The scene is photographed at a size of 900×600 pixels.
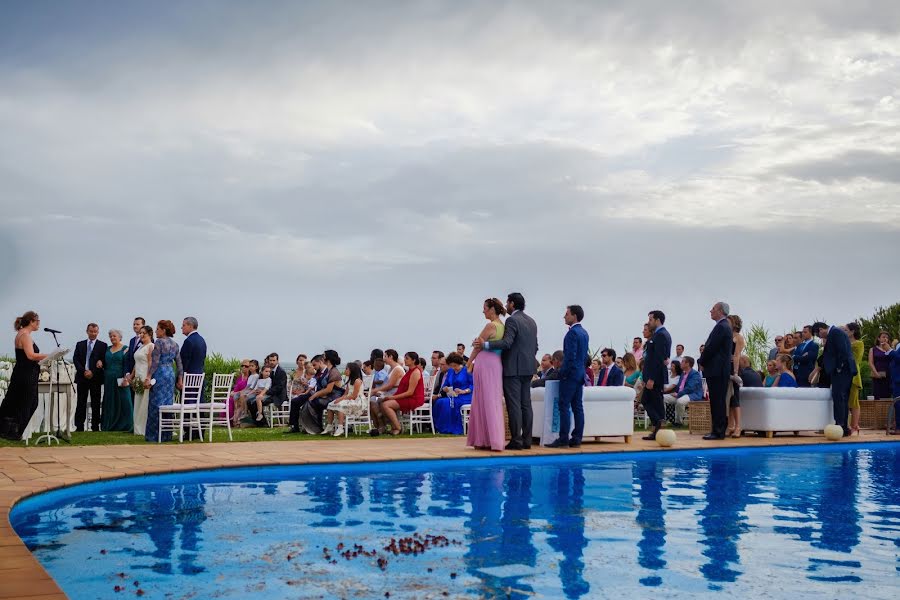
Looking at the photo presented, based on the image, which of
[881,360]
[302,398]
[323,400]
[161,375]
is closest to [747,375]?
[881,360]

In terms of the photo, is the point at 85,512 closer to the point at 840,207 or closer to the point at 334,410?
the point at 334,410

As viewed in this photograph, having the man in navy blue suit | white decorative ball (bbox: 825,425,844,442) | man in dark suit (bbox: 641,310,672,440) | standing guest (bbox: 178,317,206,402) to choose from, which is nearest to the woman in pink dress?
the man in navy blue suit

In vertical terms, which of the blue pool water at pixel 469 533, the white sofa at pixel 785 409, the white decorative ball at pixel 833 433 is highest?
the white sofa at pixel 785 409

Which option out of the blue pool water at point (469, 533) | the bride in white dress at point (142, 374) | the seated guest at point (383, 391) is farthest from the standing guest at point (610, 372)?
the bride in white dress at point (142, 374)

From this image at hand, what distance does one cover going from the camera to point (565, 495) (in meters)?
7.23

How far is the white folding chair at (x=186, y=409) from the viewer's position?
11.1 m

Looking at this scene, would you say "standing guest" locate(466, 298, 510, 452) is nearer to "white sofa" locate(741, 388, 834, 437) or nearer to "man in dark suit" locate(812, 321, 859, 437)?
"white sofa" locate(741, 388, 834, 437)

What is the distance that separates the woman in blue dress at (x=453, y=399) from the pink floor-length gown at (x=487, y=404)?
3124 millimetres

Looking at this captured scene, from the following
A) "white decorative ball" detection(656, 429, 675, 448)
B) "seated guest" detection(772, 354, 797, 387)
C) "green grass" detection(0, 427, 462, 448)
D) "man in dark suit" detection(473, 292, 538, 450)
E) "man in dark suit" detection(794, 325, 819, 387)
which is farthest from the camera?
"man in dark suit" detection(794, 325, 819, 387)

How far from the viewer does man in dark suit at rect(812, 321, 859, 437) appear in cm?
1252

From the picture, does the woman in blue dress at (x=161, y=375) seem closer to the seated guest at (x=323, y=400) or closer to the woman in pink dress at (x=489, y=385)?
the seated guest at (x=323, y=400)

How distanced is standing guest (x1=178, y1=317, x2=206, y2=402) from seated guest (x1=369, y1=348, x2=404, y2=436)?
2.64 metres

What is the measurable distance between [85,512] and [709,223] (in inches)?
604

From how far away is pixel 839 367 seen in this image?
12.6 m
